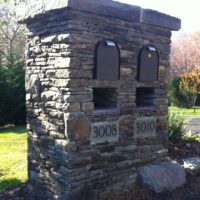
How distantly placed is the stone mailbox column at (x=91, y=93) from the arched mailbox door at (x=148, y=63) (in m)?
0.01

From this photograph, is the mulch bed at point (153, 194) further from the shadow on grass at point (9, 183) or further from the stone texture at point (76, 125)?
the stone texture at point (76, 125)

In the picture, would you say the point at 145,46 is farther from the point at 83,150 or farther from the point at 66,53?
the point at 83,150

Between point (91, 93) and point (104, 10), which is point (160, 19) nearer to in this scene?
point (104, 10)

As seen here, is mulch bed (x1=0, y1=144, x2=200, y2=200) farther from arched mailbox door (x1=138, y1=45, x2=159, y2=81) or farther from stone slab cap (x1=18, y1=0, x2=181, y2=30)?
stone slab cap (x1=18, y1=0, x2=181, y2=30)

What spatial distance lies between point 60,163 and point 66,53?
1.42m

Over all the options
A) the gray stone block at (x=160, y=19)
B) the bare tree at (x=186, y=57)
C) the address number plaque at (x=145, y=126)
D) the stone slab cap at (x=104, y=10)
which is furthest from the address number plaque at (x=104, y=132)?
the bare tree at (x=186, y=57)

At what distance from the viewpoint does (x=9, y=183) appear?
223 inches

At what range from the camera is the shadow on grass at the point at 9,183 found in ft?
18.0

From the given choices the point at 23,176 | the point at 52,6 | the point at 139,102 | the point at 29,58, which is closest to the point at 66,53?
the point at 52,6

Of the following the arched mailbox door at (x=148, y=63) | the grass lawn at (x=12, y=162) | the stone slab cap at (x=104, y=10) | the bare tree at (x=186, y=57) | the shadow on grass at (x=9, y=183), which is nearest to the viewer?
the stone slab cap at (x=104, y=10)

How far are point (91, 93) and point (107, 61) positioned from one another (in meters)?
0.49

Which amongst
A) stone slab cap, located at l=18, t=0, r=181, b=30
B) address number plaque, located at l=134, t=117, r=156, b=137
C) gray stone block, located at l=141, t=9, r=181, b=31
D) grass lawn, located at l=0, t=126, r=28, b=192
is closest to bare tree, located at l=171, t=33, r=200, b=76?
grass lawn, located at l=0, t=126, r=28, b=192

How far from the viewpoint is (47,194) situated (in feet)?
15.8

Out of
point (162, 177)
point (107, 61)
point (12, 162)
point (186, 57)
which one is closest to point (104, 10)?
point (107, 61)
